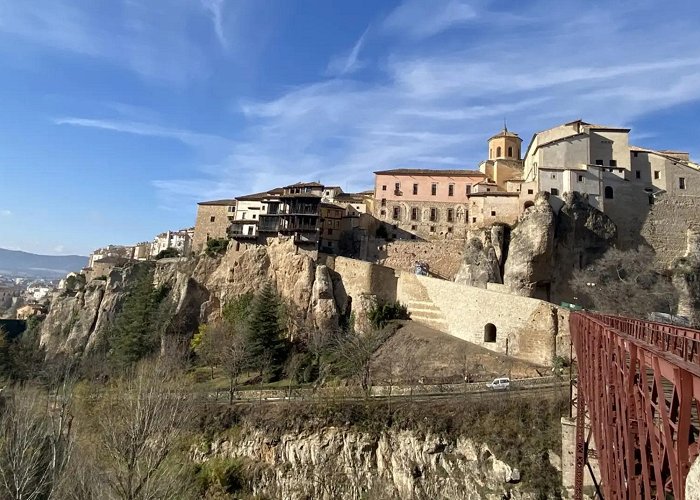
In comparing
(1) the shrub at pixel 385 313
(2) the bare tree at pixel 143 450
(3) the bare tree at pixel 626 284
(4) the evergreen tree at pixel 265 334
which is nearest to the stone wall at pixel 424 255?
(1) the shrub at pixel 385 313

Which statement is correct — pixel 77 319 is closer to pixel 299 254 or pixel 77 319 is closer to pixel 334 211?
pixel 299 254

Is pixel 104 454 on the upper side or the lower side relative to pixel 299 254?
lower

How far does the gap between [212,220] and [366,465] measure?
40603 mm

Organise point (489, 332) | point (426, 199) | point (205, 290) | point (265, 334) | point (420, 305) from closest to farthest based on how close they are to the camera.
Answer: point (489, 332), point (265, 334), point (420, 305), point (205, 290), point (426, 199)

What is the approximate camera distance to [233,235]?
52.3 m

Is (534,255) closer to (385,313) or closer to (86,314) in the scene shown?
(385,313)

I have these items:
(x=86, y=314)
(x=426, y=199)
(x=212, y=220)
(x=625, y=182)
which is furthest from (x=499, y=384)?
(x=86, y=314)

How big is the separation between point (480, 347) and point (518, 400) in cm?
935

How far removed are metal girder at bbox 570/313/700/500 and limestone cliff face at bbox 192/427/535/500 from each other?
13.8 meters

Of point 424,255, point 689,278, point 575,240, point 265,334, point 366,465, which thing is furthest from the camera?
point 424,255

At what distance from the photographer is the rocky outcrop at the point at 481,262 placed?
4275cm

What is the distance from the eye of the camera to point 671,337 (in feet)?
26.9

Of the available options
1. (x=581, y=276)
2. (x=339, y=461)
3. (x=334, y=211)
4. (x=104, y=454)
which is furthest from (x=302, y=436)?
(x=334, y=211)

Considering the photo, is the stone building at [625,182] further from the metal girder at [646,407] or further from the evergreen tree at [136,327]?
the evergreen tree at [136,327]
